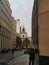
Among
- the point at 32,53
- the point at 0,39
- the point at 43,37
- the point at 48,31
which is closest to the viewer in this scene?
the point at 48,31

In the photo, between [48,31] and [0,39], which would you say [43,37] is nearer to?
[48,31]

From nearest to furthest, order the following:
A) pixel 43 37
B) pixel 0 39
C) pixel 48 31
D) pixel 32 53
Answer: pixel 48 31 → pixel 43 37 → pixel 32 53 → pixel 0 39

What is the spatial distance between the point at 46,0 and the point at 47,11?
2.21 ft

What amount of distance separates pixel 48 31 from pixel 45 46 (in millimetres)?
1065

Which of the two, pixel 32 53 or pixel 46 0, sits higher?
pixel 46 0

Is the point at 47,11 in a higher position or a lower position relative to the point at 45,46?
higher

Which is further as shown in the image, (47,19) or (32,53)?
(32,53)

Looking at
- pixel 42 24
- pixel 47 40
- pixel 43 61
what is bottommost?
pixel 43 61

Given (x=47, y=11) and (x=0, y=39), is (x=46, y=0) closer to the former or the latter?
(x=47, y=11)

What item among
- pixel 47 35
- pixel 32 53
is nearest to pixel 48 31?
pixel 47 35

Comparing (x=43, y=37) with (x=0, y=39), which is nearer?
(x=43, y=37)

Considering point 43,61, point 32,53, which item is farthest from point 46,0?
point 32,53

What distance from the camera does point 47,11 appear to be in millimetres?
16719

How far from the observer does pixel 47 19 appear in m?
16.8
